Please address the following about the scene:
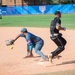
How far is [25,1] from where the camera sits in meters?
77.5

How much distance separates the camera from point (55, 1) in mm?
80375

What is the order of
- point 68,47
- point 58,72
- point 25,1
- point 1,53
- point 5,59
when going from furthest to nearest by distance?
point 25,1, point 68,47, point 1,53, point 5,59, point 58,72

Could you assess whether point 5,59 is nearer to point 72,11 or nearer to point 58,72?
point 58,72

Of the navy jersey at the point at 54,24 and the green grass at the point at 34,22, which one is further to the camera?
the green grass at the point at 34,22

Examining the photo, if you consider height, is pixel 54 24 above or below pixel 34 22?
above

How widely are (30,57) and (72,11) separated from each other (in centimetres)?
4891

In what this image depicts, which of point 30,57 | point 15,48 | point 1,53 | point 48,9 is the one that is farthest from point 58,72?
point 48,9

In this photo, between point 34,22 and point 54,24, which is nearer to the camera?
point 54,24

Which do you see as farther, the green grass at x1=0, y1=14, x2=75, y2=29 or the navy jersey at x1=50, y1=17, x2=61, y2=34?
the green grass at x1=0, y1=14, x2=75, y2=29

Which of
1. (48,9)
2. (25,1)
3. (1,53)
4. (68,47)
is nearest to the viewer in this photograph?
(1,53)

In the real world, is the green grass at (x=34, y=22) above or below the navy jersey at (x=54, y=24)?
below

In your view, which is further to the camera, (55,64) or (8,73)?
(55,64)

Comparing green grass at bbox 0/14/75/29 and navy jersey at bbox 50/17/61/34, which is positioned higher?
navy jersey at bbox 50/17/61/34

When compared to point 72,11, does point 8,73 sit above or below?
above
